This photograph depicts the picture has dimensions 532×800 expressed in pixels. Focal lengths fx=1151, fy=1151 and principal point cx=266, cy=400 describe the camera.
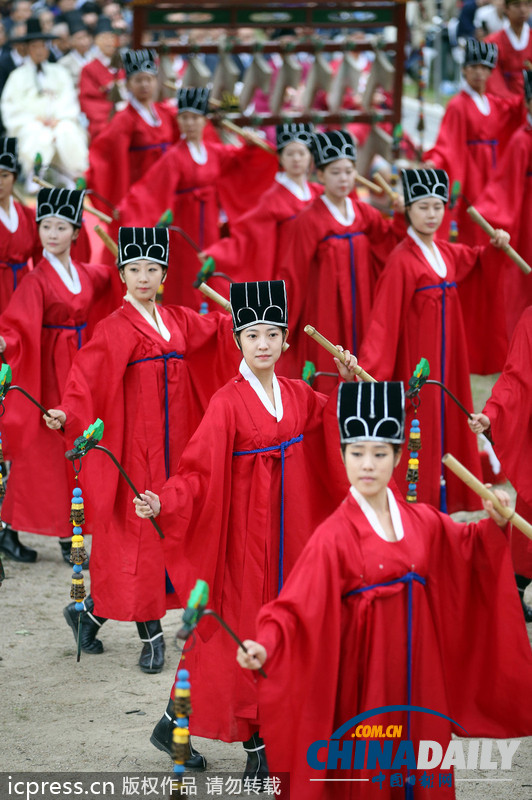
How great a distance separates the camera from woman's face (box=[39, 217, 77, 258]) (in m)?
5.39

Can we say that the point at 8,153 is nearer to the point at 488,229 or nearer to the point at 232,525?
the point at 488,229

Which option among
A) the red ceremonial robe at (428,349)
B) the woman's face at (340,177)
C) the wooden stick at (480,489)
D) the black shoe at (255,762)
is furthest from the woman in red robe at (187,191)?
the wooden stick at (480,489)

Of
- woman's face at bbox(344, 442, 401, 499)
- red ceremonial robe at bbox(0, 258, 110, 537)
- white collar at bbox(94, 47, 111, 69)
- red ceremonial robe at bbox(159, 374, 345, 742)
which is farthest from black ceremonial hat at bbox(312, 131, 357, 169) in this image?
white collar at bbox(94, 47, 111, 69)

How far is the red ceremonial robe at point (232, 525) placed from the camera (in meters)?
3.78

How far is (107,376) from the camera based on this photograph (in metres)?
4.54

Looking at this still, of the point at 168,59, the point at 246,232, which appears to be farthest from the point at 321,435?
the point at 168,59

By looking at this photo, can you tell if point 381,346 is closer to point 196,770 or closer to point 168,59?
point 196,770

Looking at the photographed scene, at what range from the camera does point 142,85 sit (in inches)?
322

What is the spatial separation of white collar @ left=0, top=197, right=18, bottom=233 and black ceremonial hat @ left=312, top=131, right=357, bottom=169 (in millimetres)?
1657

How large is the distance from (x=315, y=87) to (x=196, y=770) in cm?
657

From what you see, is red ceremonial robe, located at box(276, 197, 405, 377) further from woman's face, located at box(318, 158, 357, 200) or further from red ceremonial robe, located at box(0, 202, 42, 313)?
red ceremonial robe, located at box(0, 202, 42, 313)

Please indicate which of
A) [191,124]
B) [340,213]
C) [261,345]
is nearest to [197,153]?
[191,124]

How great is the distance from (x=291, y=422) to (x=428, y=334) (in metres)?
1.75

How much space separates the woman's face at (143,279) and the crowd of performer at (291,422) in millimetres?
13
